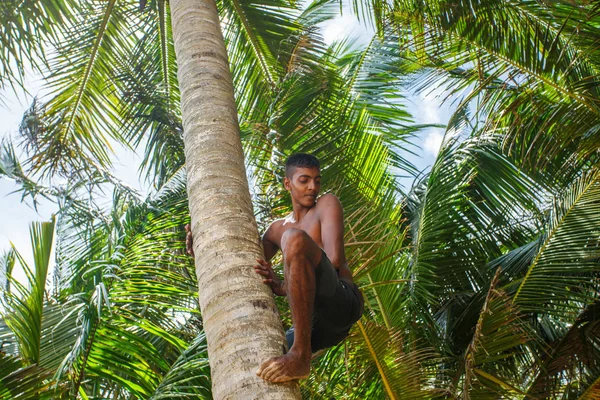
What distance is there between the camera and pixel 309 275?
118 inches

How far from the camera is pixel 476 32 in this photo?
6.76 metres

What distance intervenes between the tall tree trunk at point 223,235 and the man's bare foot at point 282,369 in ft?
0.08

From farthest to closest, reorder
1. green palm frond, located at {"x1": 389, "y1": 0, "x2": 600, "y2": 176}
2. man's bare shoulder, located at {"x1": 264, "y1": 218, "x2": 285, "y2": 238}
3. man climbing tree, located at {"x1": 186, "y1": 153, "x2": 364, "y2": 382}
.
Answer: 1. green palm frond, located at {"x1": 389, "y1": 0, "x2": 600, "y2": 176}
2. man's bare shoulder, located at {"x1": 264, "y1": 218, "x2": 285, "y2": 238}
3. man climbing tree, located at {"x1": 186, "y1": 153, "x2": 364, "y2": 382}

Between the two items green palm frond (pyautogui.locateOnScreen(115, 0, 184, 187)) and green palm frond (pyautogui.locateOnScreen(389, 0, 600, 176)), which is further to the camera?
green palm frond (pyautogui.locateOnScreen(115, 0, 184, 187))

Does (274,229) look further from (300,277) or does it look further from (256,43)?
(256,43)

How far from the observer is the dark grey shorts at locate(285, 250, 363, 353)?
3.18 meters

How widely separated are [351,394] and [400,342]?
0.59 m

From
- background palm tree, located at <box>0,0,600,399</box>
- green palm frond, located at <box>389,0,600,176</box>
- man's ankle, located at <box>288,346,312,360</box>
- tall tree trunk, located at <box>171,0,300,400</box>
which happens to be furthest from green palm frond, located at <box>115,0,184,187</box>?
man's ankle, located at <box>288,346,312,360</box>

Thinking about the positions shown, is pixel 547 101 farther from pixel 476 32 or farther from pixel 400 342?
pixel 400 342

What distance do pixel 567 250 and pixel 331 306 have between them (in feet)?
12.8

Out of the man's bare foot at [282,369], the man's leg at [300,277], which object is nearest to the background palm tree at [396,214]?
the man's leg at [300,277]

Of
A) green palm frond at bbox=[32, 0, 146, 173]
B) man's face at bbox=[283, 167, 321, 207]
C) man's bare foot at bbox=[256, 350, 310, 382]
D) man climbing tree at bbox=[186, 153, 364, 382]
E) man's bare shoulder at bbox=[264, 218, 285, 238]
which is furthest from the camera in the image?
green palm frond at bbox=[32, 0, 146, 173]

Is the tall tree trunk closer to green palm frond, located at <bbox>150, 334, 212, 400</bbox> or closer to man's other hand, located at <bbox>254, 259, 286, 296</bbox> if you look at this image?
man's other hand, located at <bbox>254, 259, 286, 296</bbox>

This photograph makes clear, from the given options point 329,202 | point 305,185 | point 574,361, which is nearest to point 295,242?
point 329,202
